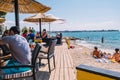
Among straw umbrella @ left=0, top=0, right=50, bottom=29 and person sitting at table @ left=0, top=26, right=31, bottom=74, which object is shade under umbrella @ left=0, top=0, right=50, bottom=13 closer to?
straw umbrella @ left=0, top=0, right=50, bottom=29

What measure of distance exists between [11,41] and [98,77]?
1.73 meters

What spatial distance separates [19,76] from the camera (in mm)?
3299

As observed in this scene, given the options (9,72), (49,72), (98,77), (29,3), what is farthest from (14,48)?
(29,3)

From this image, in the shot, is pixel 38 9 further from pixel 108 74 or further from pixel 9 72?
pixel 108 74

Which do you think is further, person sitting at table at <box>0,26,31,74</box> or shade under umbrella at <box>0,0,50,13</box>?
shade under umbrella at <box>0,0,50,13</box>

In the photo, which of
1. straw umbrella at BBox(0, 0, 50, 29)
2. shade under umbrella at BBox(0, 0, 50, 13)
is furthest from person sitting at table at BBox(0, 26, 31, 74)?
shade under umbrella at BBox(0, 0, 50, 13)

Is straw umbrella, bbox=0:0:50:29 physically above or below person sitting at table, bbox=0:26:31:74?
above

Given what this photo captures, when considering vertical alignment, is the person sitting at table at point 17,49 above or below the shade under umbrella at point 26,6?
below

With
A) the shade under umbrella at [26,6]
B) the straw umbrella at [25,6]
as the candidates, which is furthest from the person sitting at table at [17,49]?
the shade under umbrella at [26,6]

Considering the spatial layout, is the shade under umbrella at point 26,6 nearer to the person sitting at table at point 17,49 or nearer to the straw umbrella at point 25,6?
the straw umbrella at point 25,6

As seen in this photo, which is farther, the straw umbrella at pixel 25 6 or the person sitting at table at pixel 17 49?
the straw umbrella at pixel 25 6

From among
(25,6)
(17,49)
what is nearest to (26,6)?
(25,6)

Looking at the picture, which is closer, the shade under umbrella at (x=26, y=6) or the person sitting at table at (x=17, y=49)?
the person sitting at table at (x=17, y=49)

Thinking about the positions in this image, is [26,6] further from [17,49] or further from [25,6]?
[17,49]
